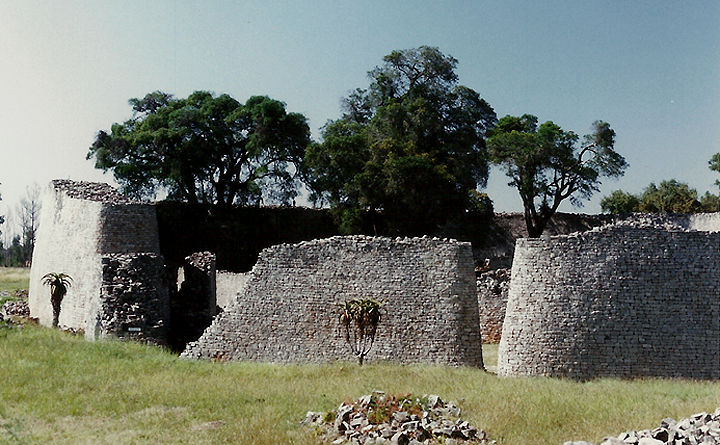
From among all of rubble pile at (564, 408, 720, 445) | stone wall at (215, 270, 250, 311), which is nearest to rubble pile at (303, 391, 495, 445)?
rubble pile at (564, 408, 720, 445)

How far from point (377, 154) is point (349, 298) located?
62.2 feet

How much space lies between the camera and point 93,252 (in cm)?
2177

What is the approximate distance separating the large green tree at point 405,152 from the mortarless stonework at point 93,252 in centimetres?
1245

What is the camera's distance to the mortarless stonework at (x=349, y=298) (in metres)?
14.9

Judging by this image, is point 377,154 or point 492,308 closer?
point 492,308

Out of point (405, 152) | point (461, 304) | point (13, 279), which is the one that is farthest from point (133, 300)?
point (13, 279)

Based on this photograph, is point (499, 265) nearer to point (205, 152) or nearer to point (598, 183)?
point (598, 183)

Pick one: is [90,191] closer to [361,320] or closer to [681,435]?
[361,320]

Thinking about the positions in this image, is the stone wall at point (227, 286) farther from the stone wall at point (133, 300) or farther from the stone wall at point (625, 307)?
the stone wall at point (625, 307)

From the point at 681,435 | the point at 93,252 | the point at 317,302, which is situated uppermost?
the point at 93,252

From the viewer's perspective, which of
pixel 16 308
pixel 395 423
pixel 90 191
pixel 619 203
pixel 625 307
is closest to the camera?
pixel 395 423

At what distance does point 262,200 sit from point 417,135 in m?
9.09

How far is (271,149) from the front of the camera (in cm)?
3556

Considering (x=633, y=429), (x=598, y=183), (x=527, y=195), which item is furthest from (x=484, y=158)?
(x=633, y=429)
